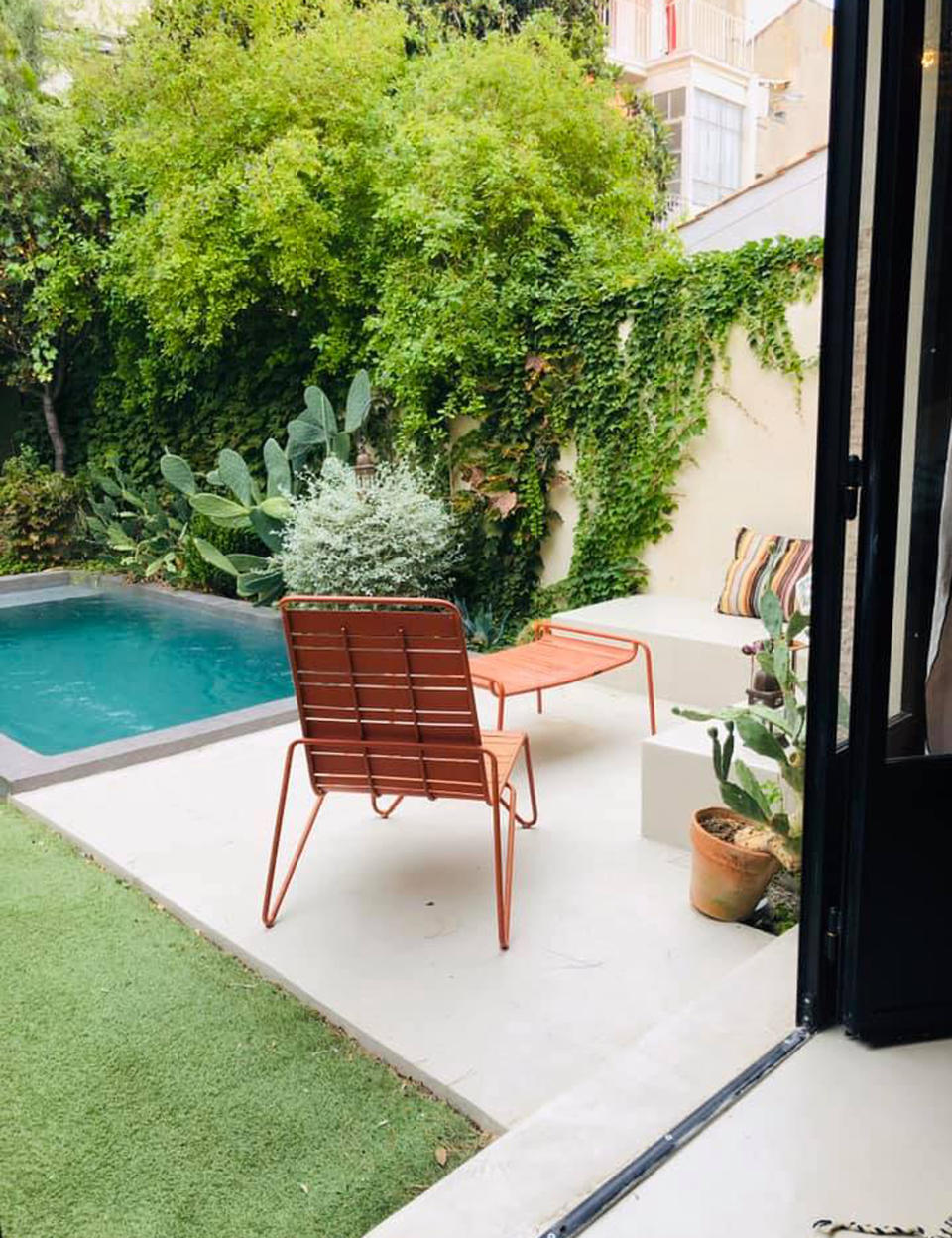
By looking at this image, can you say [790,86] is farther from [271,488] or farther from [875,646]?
[875,646]

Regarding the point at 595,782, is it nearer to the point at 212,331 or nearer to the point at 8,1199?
the point at 8,1199

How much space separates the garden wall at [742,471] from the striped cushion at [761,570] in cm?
24

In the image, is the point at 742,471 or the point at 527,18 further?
the point at 527,18

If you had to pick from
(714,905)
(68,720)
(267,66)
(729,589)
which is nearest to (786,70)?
(267,66)

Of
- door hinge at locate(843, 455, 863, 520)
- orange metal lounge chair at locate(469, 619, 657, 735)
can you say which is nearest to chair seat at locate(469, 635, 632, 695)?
orange metal lounge chair at locate(469, 619, 657, 735)

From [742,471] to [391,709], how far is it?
3.83m

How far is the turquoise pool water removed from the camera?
5598 millimetres

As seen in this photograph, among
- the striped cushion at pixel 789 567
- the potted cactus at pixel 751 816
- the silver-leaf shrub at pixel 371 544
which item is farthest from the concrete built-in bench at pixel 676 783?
the silver-leaf shrub at pixel 371 544

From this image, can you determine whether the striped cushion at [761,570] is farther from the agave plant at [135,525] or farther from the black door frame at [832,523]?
the agave plant at [135,525]

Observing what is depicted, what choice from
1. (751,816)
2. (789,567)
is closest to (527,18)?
(789,567)

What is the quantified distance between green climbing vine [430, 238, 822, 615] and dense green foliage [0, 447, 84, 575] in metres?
5.69

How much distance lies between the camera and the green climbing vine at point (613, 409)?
19.2ft

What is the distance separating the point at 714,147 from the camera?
15500mm

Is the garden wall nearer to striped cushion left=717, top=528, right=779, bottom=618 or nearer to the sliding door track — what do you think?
striped cushion left=717, top=528, right=779, bottom=618
